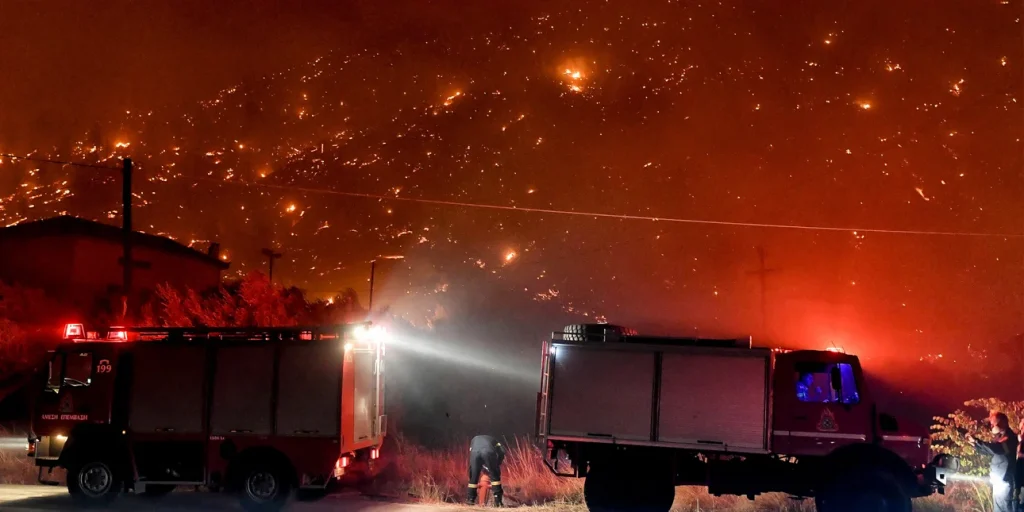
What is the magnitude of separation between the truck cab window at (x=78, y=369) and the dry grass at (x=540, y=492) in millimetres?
4797

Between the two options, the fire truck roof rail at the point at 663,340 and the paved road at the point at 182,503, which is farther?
the paved road at the point at 182,503

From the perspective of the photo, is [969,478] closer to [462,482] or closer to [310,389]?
[462,482]

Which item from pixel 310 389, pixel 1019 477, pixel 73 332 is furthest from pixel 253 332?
pixel 1019 477

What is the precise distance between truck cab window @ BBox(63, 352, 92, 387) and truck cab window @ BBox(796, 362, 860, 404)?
405 inches

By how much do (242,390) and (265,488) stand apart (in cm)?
148

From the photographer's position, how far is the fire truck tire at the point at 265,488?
11.7 m

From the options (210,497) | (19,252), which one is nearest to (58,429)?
(210,497)

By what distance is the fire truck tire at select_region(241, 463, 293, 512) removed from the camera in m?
11.7

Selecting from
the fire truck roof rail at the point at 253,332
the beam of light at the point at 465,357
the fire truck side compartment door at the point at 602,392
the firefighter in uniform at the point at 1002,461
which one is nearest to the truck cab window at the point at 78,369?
the fire truck roof rail at the point at 253,332

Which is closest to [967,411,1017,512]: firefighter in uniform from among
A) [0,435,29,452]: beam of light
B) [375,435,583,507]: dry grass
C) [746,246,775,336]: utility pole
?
[375,435,583,507]: dry grass

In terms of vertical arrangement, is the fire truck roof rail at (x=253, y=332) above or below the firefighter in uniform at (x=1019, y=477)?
above

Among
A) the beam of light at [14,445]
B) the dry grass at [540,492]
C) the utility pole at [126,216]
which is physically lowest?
the beam of light at [14,445]

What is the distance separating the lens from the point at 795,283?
4781cm

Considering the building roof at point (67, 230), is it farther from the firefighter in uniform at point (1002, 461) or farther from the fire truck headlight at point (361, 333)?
the firefighter in uniform at point (1002, 461)
